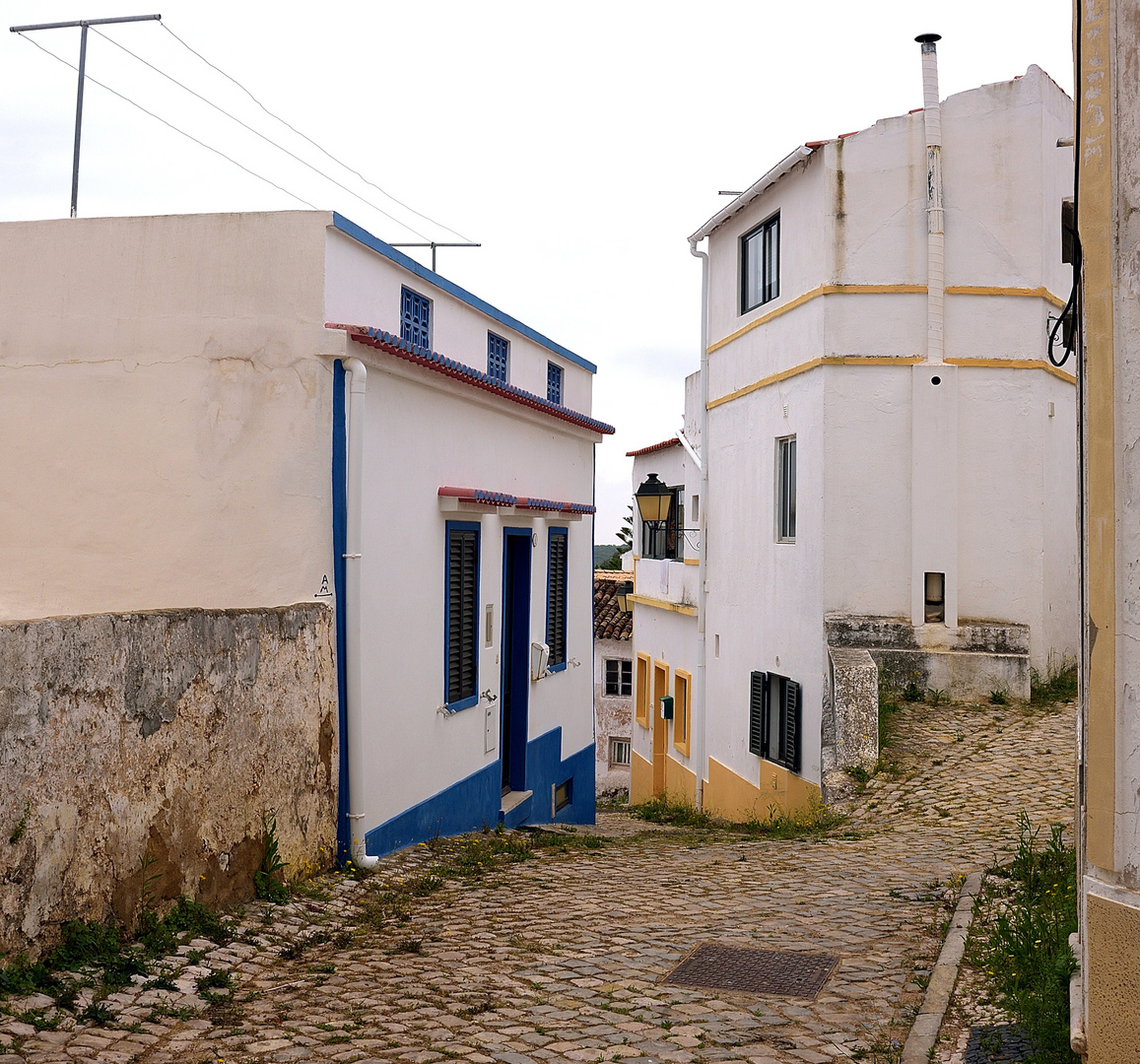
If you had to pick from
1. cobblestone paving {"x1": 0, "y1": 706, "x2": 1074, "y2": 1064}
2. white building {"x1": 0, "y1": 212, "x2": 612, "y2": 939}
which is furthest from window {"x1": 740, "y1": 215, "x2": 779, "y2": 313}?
cobblestone paving {"x1": 0, "y1": 706, "x2": 1074, "y2": 1064}

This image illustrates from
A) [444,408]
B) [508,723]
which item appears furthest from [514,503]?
[508,723]

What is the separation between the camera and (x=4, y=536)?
8516 mm

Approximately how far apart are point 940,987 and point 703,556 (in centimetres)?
1194

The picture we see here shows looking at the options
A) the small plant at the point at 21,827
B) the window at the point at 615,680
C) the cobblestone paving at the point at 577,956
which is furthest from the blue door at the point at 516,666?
the window at the point at 615,680

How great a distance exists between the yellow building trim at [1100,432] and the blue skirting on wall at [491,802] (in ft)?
18.2

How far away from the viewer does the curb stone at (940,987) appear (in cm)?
493

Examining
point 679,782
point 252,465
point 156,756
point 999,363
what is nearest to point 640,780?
point 679,782

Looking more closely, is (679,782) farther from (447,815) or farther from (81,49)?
(81,49)

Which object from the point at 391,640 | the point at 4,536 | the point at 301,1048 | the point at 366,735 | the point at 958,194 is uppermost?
the point at 958,194

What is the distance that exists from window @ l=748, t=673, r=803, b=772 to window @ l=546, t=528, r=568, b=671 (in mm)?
2604

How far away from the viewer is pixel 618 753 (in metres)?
32.6

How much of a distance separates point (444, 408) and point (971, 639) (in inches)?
271

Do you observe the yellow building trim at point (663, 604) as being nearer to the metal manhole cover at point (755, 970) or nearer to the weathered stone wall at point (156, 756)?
the weathered stone wall at point (156, 756)

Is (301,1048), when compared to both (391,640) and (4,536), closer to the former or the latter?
(391,640)
